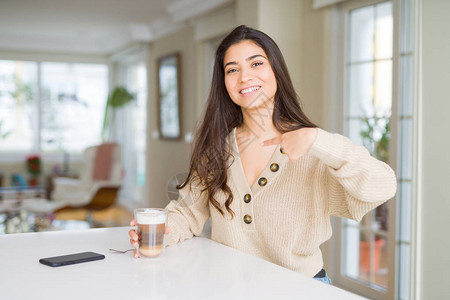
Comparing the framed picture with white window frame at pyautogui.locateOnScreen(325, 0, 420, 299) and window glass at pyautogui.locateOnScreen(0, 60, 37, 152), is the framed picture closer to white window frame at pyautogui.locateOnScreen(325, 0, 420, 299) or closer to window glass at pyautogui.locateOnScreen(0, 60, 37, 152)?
white window frame at pyautogui.locateOnScreen(325, 0, 420, 299)

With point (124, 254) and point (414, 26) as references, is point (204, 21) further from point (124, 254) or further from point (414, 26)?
point (124, 254)

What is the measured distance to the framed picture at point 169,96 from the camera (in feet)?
19.6

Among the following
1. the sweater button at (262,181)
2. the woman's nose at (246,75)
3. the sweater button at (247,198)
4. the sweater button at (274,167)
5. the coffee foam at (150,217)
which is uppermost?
the woman's nose at (246,75)

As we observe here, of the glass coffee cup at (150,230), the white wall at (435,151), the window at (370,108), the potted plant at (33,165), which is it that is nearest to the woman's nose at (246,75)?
the glass coffee cup at (150,230)

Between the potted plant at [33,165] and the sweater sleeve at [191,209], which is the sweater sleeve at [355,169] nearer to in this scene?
the sweater sleeve at [191,209]

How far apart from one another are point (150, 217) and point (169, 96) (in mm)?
4976

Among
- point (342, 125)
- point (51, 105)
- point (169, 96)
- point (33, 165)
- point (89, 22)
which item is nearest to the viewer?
point (342, 125)

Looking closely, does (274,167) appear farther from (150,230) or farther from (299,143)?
(150,230)

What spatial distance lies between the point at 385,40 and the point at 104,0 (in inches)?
127

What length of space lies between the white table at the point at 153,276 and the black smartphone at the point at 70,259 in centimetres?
1

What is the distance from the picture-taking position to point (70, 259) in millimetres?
1284

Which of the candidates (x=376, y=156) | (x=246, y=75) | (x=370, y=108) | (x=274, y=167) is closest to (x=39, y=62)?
(x=370, y=108)

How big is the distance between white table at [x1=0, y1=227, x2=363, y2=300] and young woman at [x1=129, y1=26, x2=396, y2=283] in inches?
5.0

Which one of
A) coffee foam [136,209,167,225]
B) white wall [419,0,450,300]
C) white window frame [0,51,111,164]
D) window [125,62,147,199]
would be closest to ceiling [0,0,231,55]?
white window frame [0,51,111,164]
